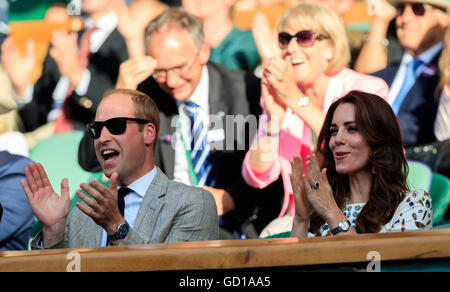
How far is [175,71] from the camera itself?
4.51 meters

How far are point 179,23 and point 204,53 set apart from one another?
0.81ft

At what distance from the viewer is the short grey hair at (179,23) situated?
454cm

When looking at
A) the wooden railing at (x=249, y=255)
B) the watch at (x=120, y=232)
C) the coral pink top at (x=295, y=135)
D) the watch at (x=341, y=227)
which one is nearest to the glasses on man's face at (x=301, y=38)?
the coral pink top at (x=295, y=135)

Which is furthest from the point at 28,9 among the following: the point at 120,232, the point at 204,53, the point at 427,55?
the point at 120,232

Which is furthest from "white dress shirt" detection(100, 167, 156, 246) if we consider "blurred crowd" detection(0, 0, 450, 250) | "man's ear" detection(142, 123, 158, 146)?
"blurred crowd" detection(0, 0, 450, 250)

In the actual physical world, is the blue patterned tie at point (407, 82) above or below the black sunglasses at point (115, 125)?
above

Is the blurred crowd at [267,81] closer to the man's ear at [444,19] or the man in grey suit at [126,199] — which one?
the man's ear at [444,19]

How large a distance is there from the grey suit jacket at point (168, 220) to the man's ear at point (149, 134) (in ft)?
0.61

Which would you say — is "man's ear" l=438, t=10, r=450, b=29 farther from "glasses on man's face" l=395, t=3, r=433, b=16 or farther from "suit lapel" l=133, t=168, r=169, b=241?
"suit lapel" l=133, t=168, r=169, b=241

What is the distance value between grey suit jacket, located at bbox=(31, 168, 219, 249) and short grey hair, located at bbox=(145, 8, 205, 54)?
1920 mm

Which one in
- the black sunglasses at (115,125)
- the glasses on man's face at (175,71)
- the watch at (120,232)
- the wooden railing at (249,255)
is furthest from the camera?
the glasses on man's face at (175,71)

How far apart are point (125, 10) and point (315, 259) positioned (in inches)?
129

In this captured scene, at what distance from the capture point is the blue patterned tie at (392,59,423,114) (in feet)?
14.2

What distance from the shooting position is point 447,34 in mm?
4305
